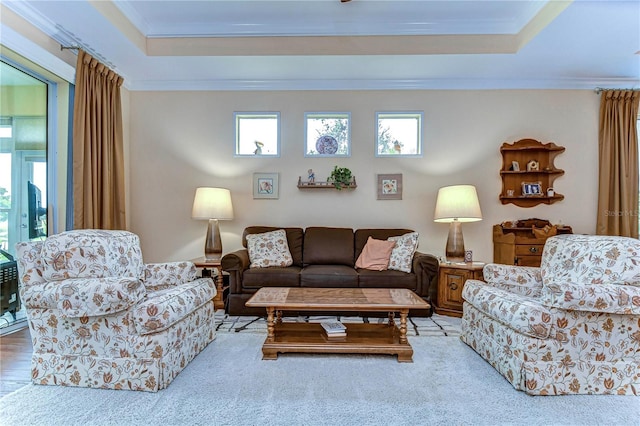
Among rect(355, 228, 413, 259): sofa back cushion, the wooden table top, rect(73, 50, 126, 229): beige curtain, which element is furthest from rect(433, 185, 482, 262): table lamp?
rect(73, 50, 126, 229): beige curtain

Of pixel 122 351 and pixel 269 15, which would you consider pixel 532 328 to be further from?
pixel 269 15

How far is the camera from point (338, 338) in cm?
249

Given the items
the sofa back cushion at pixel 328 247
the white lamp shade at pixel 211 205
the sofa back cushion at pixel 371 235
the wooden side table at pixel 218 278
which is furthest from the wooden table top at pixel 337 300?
the white lamp shade at pixel 211 205

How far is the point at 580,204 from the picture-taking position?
14.0 ft

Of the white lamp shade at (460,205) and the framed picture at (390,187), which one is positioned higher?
the framed picture at (390,187)

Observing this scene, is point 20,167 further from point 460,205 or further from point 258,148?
point 460,205

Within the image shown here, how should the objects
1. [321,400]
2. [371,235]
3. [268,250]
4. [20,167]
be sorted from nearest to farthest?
1. [321,400]
2. [20,167]
3. [268,250]
4. [371,235]

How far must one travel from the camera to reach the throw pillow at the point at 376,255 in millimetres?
3645

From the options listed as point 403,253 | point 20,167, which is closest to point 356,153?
point 403,253

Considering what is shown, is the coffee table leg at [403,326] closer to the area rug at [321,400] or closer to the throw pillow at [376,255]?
the area rug at [321,400]

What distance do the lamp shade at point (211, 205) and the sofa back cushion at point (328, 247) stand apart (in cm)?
100

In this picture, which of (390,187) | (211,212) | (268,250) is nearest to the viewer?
(268,250)

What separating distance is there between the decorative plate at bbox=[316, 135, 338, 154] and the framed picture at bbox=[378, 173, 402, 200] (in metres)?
0.69

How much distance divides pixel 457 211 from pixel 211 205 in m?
2.74
